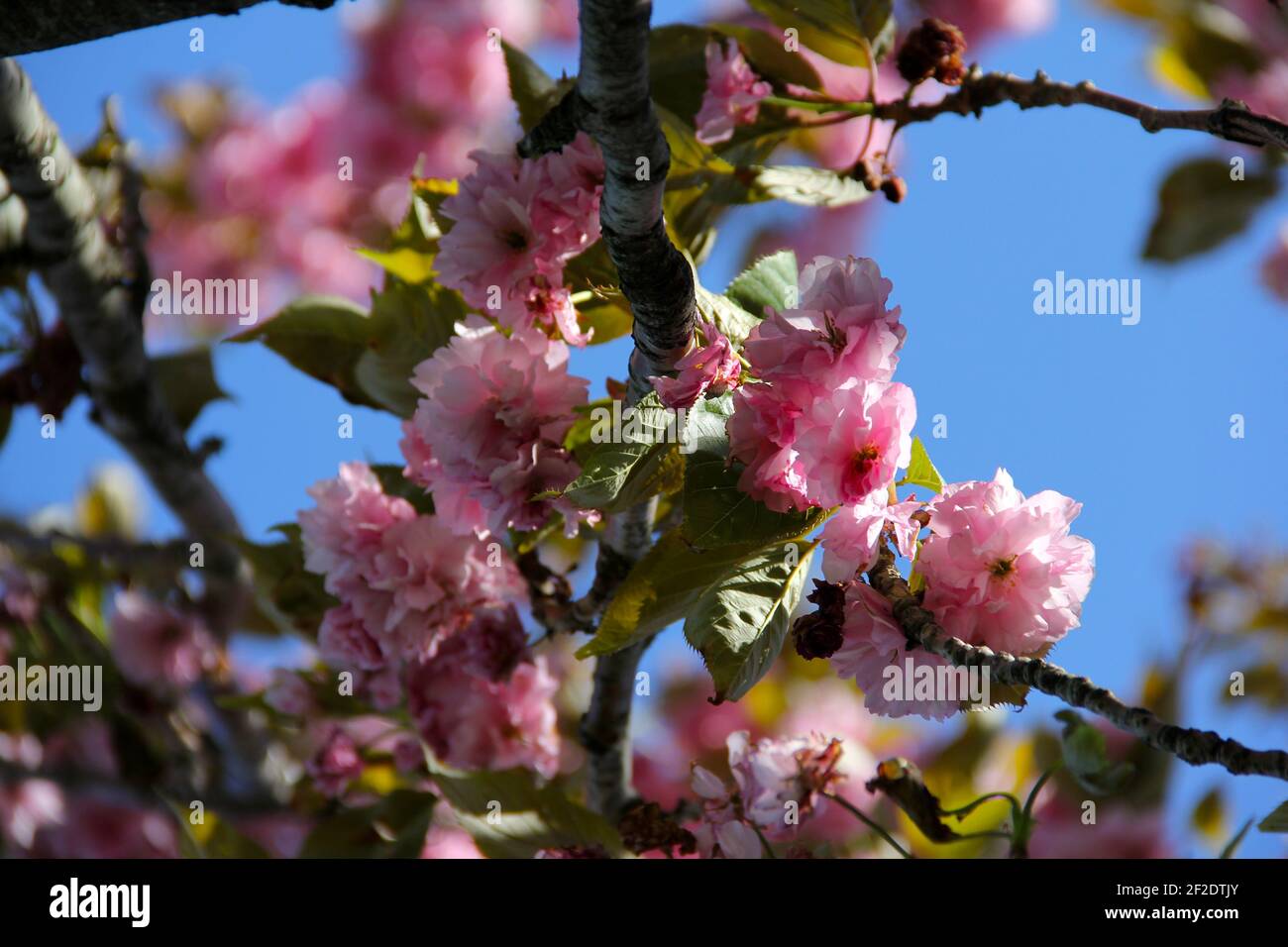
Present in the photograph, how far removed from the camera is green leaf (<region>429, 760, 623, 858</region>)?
1065 millimetres

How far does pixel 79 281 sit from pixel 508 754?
2.54ft

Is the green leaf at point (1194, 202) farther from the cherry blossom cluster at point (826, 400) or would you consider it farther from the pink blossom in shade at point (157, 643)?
the pink blossom in shade at point (157, 643)

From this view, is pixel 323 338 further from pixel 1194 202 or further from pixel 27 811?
pixel 27 811

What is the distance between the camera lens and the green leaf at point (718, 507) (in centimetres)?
68

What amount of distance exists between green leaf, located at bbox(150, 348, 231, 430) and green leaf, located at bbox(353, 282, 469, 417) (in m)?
0.61

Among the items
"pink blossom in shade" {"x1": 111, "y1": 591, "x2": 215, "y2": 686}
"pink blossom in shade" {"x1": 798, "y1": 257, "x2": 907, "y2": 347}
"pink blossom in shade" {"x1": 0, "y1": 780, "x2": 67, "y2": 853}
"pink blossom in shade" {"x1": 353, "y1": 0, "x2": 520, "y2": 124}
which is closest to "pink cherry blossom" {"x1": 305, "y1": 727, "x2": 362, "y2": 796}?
"pink blossom in shade" {"x1": 111, "y1": 591, "x2": 215, "y2": 686}

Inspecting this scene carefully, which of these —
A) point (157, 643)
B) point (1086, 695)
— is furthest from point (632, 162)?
point (157, 643)

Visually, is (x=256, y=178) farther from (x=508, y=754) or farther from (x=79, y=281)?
(x=508, y=754)

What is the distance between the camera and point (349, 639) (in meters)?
1.06

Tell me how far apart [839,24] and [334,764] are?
100cm

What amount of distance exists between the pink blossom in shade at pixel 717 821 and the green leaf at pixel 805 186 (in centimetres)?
52

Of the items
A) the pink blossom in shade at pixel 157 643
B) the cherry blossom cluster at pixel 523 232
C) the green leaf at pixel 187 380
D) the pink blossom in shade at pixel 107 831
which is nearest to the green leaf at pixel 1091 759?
the cherry blossom cluster at pixel 523 232

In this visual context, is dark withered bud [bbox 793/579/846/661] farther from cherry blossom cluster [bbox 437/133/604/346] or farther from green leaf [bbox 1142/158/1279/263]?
green leaf [bbox 1142/158/1279/263]
